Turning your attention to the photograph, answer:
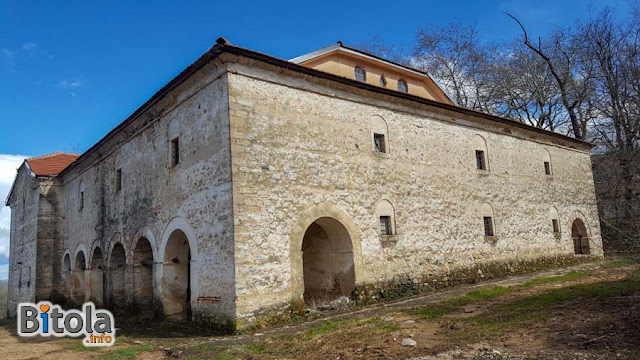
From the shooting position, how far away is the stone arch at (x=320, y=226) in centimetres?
954

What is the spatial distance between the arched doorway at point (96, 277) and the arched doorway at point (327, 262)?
27.7ft

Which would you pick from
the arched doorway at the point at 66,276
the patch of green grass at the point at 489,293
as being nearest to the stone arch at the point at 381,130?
the patch of green grass at the point at 489,293

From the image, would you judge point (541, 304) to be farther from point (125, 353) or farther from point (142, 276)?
point (142, 276)

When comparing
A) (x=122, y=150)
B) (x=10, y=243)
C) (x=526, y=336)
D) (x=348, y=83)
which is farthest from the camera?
(x=10, y=243)

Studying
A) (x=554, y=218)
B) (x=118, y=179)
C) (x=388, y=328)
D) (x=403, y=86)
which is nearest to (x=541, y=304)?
(x=388, y=328)

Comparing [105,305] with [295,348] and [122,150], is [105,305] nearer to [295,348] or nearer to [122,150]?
[122,150]

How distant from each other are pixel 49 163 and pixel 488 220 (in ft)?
61.2

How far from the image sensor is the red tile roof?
19861mm

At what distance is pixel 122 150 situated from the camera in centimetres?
1436

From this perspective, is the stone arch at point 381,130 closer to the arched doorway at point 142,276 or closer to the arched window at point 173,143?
the arched window at point 173,143

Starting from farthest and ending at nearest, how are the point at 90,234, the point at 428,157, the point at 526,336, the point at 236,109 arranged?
the point at 90,234, the point at 428,157, the point at 236,109, the point at 526,336


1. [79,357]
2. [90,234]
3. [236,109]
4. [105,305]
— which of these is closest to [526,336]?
[236,109]

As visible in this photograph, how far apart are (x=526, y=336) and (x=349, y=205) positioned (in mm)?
5217

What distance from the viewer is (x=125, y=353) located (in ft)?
25.2
